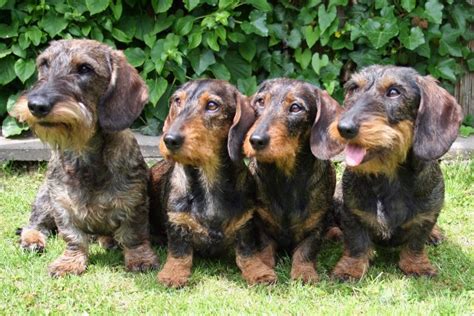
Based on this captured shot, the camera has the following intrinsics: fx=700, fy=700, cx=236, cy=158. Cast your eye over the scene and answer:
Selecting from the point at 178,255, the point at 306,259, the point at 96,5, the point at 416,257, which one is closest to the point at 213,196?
the point at 178,255

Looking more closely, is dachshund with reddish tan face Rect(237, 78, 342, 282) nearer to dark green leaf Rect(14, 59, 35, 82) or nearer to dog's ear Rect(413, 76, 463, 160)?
dog's ear Rect(413, 76, 463, 160)

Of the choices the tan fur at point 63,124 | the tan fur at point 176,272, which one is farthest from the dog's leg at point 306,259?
the tan fur at point 63,124

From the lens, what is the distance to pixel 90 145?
233 inches

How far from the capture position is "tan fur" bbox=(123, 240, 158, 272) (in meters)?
6.16

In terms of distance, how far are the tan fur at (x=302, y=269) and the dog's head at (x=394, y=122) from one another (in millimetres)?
968

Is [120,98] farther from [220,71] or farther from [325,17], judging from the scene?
[325,17]

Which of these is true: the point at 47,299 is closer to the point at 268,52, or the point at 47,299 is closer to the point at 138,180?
the point at 138,180

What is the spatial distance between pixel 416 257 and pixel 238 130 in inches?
75.1

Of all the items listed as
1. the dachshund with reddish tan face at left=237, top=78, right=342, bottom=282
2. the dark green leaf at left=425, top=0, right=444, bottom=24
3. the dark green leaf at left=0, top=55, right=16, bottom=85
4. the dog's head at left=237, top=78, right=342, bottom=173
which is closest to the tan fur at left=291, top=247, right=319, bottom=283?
the dachshund with reddish tan face at left=237, top=78, right=342, bottom=282

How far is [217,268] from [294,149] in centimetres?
135

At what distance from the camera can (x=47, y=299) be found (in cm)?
562

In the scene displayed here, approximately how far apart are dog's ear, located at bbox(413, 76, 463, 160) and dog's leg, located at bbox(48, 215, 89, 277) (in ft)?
9.69

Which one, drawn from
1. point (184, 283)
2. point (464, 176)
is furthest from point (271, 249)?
point (464, 176)

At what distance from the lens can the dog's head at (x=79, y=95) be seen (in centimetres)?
537
